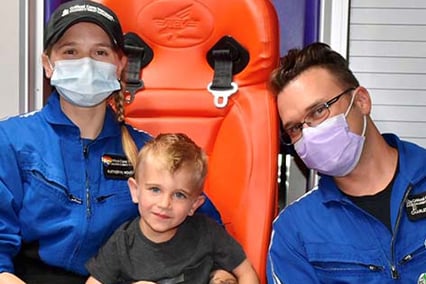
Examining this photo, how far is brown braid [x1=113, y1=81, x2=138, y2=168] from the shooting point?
6.53 ft

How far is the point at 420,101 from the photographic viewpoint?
263cm

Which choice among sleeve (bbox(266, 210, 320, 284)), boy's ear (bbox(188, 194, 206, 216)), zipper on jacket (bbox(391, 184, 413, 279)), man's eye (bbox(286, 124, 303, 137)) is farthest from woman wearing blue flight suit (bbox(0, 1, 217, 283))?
zipper on jacket (bbox(391, 184, 413, 279))

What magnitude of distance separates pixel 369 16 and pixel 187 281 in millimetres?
1328

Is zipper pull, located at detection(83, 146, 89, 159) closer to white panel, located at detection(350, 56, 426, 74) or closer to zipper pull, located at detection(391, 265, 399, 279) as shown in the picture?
zipper pull, located at detection(391, 265, 399, 279)

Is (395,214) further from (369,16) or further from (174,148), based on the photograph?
(369,16)

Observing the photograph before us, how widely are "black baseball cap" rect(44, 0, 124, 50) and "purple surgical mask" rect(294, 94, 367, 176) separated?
0.60 metres

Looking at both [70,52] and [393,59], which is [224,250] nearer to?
[70,52]

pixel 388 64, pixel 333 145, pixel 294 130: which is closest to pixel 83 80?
pixel 294 130

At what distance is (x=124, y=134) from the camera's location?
2.03 m

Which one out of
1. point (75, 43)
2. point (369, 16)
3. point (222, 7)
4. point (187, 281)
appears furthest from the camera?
point (369, 16)

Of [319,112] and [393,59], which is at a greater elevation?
[393,59]

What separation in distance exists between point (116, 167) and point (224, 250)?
0.38 metres

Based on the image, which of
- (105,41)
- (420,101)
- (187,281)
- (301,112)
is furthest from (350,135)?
(420,101)

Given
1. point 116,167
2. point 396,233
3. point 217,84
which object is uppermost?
point 217,84
